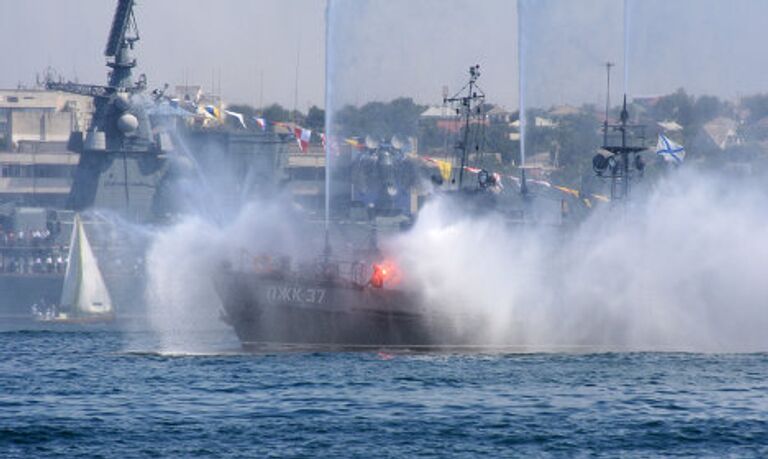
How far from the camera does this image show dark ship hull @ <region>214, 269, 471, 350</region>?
50812 millimetres

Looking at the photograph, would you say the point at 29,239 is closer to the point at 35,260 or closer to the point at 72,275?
the point at 35,260

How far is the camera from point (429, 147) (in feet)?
439

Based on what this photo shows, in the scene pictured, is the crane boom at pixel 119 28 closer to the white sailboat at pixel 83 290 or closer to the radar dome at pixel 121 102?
the radar dome at pixel 121 102

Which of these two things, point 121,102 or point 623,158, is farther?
point 121,102

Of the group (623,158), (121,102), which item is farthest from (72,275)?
(623,158)

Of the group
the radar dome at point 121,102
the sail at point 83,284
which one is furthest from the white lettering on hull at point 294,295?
the radar dome at point 121,102

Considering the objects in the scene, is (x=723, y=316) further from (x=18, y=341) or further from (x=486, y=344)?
(x=18, y=341)

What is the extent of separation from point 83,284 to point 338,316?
46837 millimetres

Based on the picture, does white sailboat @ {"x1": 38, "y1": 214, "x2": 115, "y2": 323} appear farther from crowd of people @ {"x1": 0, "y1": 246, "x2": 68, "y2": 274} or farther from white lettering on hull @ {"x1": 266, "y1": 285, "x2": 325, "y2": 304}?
white lettering on hull @ {"x1": 266, "y1": 285, "x2": 325, "y2": 304}

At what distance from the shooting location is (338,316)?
A: 168 ft

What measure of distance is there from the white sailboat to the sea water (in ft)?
131

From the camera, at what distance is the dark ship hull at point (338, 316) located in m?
50.8

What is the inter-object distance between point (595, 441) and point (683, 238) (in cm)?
2249

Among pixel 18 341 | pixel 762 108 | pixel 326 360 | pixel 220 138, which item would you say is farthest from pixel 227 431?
pixel 220 138
